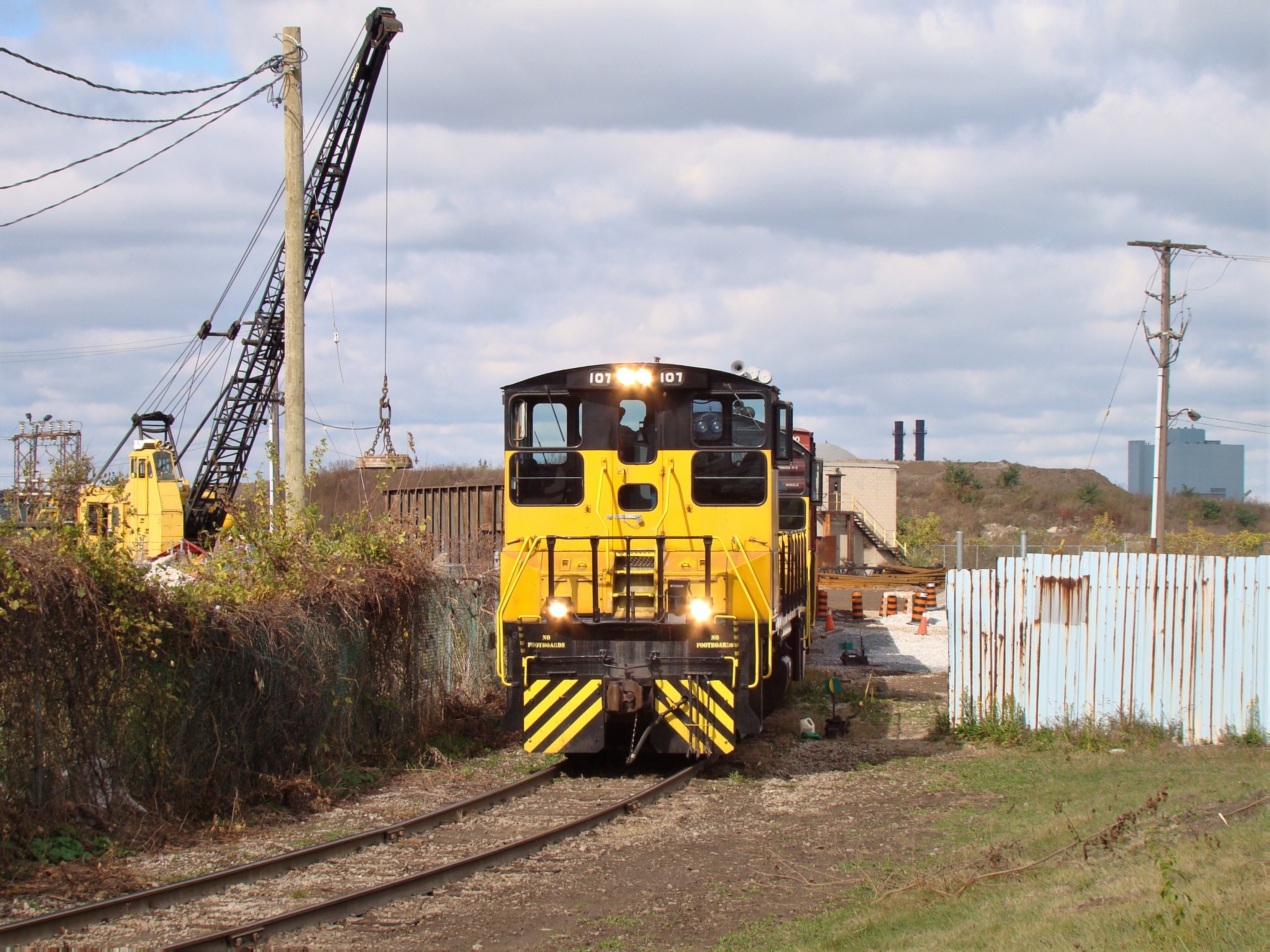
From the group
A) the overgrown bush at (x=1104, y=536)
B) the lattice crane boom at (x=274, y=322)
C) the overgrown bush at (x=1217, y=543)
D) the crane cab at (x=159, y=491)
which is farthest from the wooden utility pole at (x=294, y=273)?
the overgrown bush at (x=1104, y=536)

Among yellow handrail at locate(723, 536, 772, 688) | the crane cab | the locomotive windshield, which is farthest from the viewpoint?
the crane cab

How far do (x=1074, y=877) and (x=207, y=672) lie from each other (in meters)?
6.88

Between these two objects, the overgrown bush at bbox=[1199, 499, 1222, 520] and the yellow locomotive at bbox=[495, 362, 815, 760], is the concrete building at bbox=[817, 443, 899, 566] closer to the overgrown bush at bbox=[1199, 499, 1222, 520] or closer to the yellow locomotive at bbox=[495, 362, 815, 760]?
the overgrown bush at bbox=[1199, 499, 1222, 520]

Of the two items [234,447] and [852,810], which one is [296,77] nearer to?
[852,810]

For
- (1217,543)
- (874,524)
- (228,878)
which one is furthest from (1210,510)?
(228,878)

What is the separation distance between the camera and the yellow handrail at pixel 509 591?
1088cm

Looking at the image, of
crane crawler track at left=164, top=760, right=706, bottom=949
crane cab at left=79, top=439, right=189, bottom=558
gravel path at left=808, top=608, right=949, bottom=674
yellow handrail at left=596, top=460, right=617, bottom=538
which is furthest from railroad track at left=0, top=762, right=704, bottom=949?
crane cab at left=79, top=439, right=189, bottom=558

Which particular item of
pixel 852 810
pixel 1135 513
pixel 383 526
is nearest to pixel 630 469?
pixel 383 526

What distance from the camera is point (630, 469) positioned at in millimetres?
11570

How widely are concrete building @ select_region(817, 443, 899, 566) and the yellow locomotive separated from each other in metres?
35.3

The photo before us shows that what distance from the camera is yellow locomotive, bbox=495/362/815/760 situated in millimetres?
10594

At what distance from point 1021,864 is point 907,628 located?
2239 centimetres

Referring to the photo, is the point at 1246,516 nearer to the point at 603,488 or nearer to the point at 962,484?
the point at 962,484

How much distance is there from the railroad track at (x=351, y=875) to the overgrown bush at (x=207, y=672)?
55.7 inches
